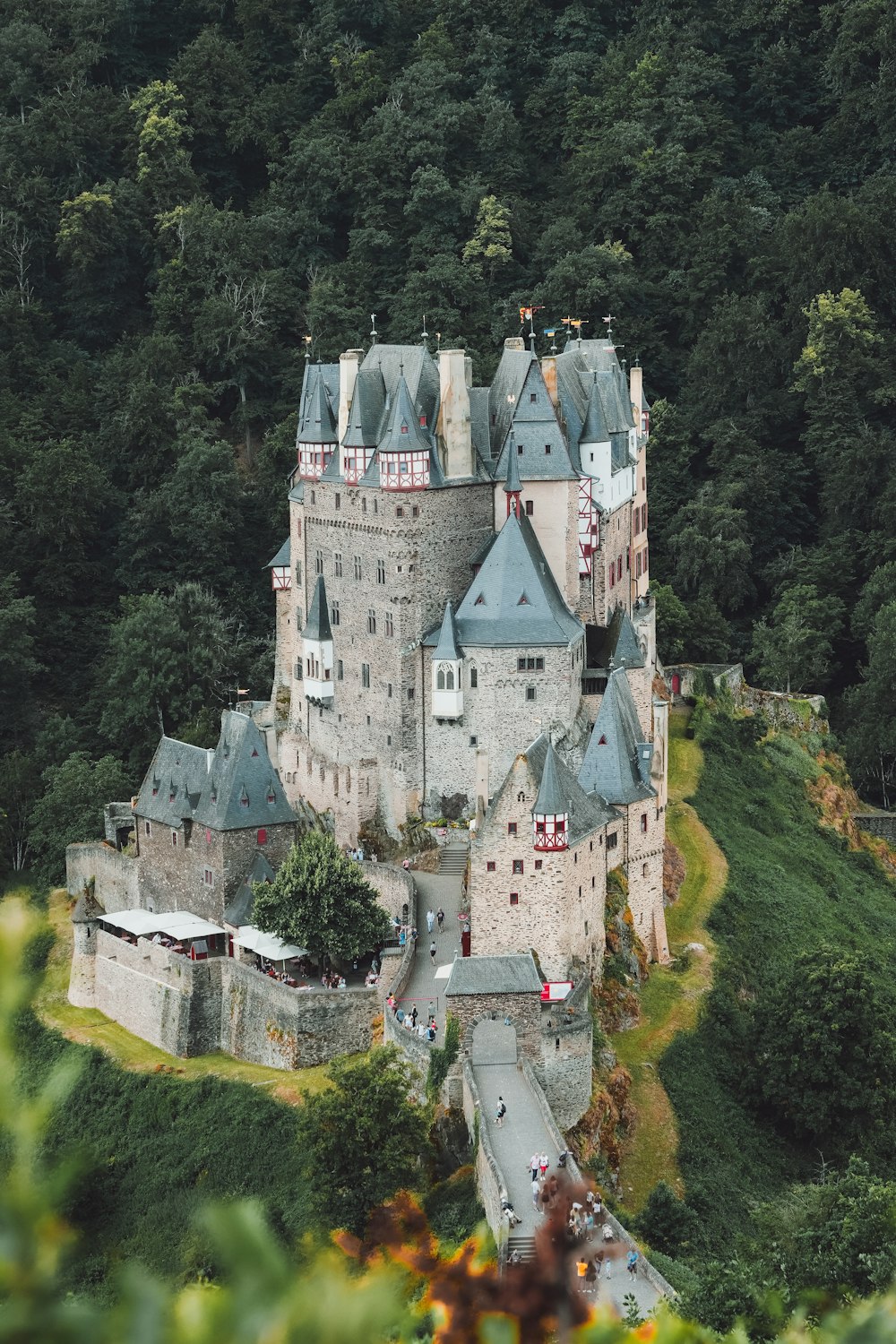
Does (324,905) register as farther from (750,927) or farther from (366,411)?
(366,411)

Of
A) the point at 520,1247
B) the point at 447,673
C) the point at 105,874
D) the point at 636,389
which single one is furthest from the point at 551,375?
the point at 520,1247

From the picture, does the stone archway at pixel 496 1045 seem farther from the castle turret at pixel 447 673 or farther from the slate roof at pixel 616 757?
the castle turret at pixel 447 673

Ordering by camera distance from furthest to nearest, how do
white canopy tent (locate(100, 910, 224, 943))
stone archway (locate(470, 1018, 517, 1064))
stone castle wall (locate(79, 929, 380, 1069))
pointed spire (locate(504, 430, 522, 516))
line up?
1. pointed spire (locate(504, 430, 522, 516))
2. white canopy tent (locate(100, 910, 224, 943))
3. stone castle wall (locate(79, 929, 380, 1069))
4. stone archway (locate(470, 1018, 517, 1064))

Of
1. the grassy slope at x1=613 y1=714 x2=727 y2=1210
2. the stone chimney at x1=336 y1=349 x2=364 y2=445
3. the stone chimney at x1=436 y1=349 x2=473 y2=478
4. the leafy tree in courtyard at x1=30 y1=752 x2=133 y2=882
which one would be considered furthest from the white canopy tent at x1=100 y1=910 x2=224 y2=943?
the stone chimney at x1=336 y1=349 x2=364 y2=445

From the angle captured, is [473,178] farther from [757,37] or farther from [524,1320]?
[524,1320]

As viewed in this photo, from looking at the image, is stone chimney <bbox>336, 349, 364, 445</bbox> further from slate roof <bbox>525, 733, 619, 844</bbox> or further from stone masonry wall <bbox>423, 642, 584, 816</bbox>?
slate roof <bbox>525, 733, 619, 844</bbox>

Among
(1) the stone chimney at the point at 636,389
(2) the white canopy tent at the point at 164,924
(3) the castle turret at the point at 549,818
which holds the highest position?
(1) the stone chimney at the point at 636,389

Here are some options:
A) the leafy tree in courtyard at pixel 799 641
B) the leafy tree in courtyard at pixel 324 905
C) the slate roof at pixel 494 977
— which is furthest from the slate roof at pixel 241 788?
the leafy tree in courtyard at pixel 799 641
